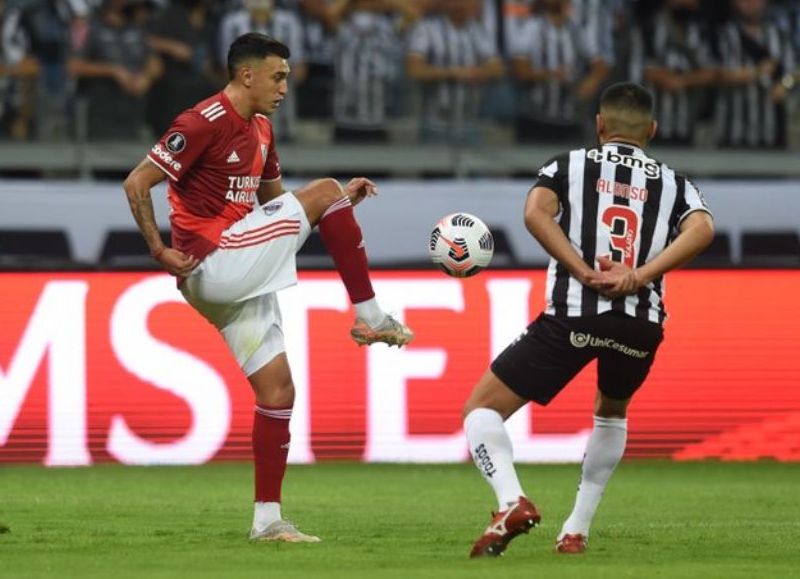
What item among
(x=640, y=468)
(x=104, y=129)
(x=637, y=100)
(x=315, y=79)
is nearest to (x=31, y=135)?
(x=104, y=129)

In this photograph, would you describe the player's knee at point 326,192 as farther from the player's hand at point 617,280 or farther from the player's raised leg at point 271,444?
the player's hand at point 617,280

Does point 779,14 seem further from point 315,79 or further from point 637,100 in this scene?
point 637,100

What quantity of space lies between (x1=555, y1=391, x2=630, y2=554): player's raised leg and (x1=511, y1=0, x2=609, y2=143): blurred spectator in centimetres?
879

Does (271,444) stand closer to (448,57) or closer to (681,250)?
(681,250)

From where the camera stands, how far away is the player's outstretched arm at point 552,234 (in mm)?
7195

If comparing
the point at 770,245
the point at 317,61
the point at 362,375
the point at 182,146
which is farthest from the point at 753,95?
the point at 182,146

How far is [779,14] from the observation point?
1692 centimetres

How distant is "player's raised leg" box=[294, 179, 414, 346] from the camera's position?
7.95 meters

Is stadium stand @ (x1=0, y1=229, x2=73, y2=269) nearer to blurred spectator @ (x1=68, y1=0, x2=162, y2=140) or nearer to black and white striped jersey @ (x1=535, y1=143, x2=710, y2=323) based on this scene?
blurred spectator @ (x1=68, y1=0, x2=162, y2=140)

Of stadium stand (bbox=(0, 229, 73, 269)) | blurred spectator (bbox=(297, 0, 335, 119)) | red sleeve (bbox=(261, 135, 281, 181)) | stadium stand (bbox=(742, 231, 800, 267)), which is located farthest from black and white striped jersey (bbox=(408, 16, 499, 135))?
red sleeve (bbox=(261, 135, 281, 181))

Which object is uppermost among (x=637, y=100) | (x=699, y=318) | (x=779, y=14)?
(x=779, y=14)

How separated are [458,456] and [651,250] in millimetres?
5204

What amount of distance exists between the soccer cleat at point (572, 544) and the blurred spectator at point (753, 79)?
9550mm

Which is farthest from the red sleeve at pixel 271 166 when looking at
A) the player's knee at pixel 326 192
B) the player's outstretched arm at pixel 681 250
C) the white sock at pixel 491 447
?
A: the player's outstretched arm at pixel 681 250
